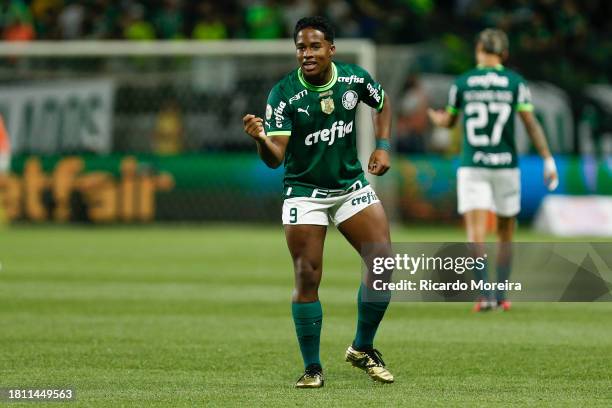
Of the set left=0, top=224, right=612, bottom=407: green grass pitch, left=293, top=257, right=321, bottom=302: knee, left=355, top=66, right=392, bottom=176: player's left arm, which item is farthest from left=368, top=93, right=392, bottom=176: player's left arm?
left=0, top=224, right=612, bottom=407: green grass pitch

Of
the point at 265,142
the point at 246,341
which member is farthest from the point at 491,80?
the point at 265,142

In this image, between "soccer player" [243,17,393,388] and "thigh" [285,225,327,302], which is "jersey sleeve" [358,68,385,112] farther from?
"thigh" [285,225,327,302]

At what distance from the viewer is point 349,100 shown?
786 cm

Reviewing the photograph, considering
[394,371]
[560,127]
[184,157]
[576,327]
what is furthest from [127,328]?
[560,127]

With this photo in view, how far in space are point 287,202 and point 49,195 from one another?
48.2 ft

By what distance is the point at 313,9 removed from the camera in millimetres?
24125

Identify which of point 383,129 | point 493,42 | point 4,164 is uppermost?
point 493,42

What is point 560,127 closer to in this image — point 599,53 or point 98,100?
point 599,53

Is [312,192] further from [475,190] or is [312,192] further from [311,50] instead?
[475,190]

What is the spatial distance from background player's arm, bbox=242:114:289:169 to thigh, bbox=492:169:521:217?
15.0 ft

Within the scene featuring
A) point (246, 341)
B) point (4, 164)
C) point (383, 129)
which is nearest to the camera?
point (383, 129)

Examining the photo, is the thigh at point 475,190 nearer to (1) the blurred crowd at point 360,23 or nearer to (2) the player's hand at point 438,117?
(2) the player's hand at point 438,117

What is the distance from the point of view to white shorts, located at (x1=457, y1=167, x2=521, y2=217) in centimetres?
1187

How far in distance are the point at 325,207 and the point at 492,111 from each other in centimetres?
435
